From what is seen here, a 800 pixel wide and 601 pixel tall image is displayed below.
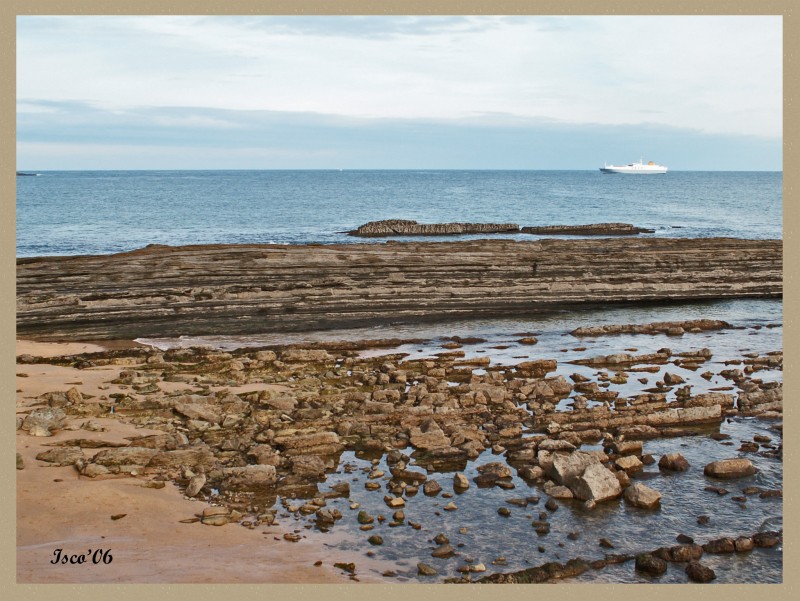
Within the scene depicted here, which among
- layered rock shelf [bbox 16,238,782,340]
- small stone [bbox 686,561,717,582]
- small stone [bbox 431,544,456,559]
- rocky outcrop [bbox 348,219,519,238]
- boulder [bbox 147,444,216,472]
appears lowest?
small stone [bbox 686,561,717,582]

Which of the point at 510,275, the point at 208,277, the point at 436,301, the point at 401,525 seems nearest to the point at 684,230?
the point at 510,275

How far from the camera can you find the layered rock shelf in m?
31.4

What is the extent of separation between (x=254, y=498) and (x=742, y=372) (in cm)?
1625

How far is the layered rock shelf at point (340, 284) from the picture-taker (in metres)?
31.4

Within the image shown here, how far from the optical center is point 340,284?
34.8 m

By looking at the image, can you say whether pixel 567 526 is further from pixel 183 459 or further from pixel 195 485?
pixel 183 459

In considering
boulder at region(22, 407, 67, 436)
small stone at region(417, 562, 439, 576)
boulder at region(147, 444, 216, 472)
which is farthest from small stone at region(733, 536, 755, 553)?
boulder at region(22, 407, 67, 436)

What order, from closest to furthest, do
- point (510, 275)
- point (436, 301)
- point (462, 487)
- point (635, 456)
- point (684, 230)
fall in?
point (462, 487), point (635, 456), point (436, 301), point (510, 275), point (684, 230)

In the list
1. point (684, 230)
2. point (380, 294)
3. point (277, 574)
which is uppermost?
point (684, 230)

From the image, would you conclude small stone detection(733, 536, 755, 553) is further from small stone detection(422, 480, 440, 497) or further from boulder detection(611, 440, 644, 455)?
small stone detection(422, 480, 440, 497)

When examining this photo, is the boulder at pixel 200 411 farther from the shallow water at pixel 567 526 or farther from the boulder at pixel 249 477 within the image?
the shallow water at pixel 567 526

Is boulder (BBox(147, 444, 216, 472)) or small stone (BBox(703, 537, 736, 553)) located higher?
boulder (BBox(147, 444, 216, 472))

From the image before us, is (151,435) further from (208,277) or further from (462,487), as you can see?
(208,277)

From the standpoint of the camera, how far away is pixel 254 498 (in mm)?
14930
